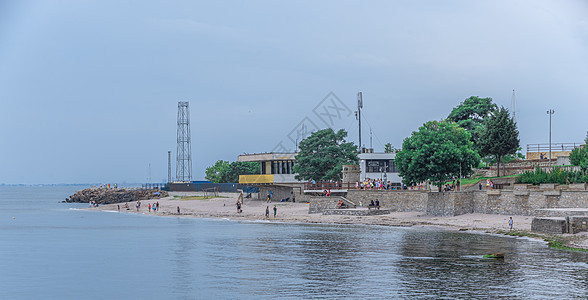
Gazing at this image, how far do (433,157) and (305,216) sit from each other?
17.6 m

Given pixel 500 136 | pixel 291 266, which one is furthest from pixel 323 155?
pixel 291 266

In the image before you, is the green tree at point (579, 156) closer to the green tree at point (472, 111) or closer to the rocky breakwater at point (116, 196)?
the green tree at point (472, 111)

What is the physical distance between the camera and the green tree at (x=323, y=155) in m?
87.6

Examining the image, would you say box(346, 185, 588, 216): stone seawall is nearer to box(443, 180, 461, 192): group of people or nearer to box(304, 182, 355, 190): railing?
box(304, 182, 355, 190): railing

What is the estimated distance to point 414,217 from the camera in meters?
67.3

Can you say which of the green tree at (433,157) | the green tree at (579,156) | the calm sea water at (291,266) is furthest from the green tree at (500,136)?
the calm sea water at (291,266)

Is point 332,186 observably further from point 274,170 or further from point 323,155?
point 274,170

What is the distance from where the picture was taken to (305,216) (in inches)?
2987

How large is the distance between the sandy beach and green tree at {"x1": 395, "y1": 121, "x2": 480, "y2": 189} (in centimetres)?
445

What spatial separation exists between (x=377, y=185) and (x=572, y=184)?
26979 millimetres

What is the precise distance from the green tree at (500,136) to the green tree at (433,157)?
36.3 feet

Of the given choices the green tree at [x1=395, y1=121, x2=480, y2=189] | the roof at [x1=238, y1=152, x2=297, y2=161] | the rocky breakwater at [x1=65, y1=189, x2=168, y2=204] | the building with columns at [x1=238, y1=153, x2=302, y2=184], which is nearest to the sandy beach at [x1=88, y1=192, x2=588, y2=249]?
the building with columns at [x1=238, y1=153, x2=302, y2=184]

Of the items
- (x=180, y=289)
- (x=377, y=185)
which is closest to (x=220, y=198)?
(x=377, y=185)

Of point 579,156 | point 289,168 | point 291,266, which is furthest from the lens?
point 289,168
